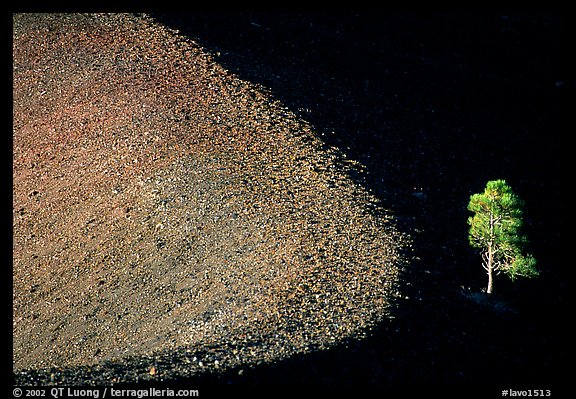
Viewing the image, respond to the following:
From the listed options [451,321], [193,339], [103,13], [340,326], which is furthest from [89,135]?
[451,321]

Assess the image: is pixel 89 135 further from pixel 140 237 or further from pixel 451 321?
pixel 451 321

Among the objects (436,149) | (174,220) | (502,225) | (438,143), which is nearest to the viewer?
(502,225)

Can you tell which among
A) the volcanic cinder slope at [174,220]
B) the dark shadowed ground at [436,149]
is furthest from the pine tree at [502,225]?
the volcanic cinder slope at [174,220]

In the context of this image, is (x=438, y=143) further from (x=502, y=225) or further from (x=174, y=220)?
(x=174, y=220)

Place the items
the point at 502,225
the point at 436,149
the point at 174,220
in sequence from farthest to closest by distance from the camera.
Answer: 1. the point at 436,149
2. the point at 174,220
3. the point at 502,225

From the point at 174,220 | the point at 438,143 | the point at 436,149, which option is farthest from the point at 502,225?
the point at 174,220

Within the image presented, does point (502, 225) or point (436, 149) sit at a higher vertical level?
point (436, 149)

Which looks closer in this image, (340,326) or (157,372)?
(157,372)
